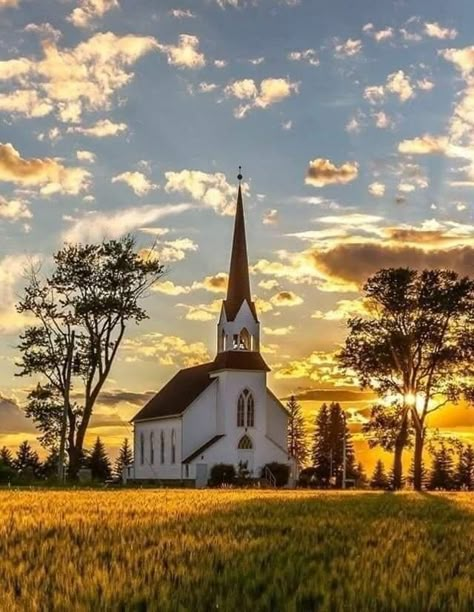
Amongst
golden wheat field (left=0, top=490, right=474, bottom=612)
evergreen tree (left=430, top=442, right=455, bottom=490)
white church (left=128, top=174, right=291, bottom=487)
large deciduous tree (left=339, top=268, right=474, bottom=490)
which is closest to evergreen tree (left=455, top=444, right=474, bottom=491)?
evergreen tree (left=430, top=442, right=455, bottom=490)

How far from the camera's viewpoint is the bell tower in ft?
309

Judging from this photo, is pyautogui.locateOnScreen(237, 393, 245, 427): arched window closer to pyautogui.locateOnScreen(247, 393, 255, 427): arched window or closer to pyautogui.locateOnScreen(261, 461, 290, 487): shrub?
pyautogui.locateOnScreen(247, 393, 255, 427): arched window

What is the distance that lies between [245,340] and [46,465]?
23.1m

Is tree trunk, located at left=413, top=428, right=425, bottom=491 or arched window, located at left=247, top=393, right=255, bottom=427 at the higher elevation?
arched window, located at left=247, top=393, right=255, bottom=427

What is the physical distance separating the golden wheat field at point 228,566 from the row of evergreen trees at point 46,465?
1731 inches

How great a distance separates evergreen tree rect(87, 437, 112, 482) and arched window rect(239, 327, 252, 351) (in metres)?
23.2

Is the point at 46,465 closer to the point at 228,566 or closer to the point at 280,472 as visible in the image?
the point at 280,472

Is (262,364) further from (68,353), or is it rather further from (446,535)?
(446,535)

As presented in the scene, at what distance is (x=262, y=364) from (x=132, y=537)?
83311mm

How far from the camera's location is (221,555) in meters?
8.61

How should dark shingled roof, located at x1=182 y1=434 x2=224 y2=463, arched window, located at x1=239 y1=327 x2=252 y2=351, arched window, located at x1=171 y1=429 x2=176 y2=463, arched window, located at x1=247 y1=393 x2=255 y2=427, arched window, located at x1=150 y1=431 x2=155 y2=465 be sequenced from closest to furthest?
1. dark shingled roof, located at x1=182 y1=434 x2=224 y2=463
2. arched window, located at x1=247 y1=393 x2=255 y2=427
3. arched window, located at x1=239 y1=327 x2=252 y2=351
4. arched window, located at x1=171 y1=429 x2=176 y2=463
5. arched window, located at x1=150 y1=431 x2=155 y2=465

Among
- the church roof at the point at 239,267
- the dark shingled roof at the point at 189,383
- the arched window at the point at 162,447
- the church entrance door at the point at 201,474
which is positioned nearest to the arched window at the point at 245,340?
the dark shingled roof at the point at 189,383

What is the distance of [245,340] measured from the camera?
95562 millimetres

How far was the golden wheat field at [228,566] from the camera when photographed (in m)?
6.40
